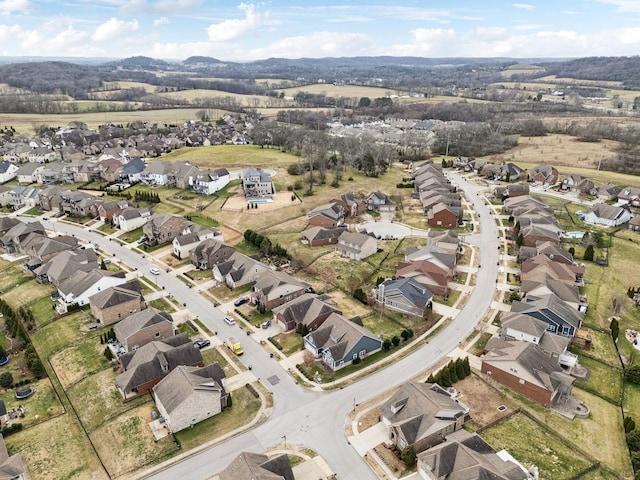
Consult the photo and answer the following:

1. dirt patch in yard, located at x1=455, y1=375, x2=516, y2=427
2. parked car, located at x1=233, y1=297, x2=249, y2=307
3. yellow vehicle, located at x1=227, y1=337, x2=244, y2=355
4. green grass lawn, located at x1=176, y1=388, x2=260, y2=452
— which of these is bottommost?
green grass lawn, located at x1=176, y1=388, x2=260, y2=452

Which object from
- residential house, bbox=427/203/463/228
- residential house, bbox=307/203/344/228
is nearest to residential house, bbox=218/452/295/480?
residential house, bbox=307/203/344/228

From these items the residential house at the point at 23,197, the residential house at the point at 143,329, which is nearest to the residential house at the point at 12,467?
the residential house at the point at 143,329

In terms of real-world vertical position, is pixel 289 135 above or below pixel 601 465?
above

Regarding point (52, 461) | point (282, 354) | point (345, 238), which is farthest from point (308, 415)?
point (345, 238)

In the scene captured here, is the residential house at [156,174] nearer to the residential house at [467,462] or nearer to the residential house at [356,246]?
the residential house at [356,246]

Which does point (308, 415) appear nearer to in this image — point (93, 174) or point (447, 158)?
point (93, 174)

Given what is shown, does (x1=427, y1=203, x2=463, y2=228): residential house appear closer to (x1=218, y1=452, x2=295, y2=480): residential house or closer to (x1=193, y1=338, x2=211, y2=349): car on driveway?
(x1=193, y1=338, x2=211, y2=349): car on driveway
